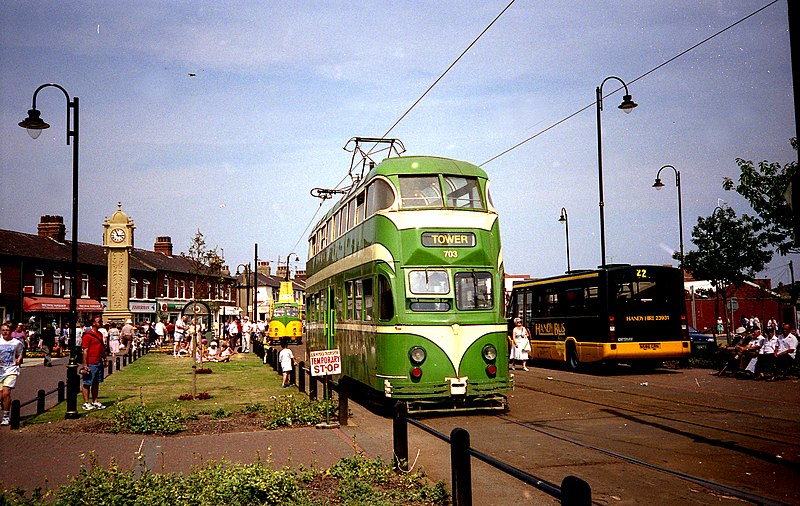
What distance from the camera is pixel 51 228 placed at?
192 ft

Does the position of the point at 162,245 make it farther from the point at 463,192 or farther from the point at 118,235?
the point at 463,192

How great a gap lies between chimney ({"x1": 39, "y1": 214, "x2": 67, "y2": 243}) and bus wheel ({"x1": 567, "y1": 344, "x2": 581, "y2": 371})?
159 ft

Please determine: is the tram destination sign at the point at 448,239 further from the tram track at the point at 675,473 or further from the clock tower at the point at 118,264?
the clock tower at the point at 118,264

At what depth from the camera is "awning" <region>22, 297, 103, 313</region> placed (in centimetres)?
4850

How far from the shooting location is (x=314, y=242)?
24219 millimetres

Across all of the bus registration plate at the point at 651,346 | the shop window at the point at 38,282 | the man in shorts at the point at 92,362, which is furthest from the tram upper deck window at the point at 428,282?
the shop window at the point at 38,282

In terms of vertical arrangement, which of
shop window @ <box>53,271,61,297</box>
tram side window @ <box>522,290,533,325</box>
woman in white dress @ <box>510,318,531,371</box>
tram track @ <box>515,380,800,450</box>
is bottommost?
tram track @ <box>515,380,800,450</box>

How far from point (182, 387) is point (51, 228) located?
44.6 meters

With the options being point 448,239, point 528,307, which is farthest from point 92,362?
point 528,307

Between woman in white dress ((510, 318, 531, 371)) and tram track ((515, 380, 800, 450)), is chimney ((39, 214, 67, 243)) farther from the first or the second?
tram track ((515, 380, 800, 450))

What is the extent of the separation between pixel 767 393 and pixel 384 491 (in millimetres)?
12670

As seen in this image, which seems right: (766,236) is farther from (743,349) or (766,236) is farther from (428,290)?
(428,290)

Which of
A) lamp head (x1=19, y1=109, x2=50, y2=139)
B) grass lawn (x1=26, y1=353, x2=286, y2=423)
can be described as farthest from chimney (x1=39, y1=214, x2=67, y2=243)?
lamp head (x1=19, y1=109, x2=50, y2=139)

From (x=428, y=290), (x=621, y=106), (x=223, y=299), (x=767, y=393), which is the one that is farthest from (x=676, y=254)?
(x=223, y=299)
